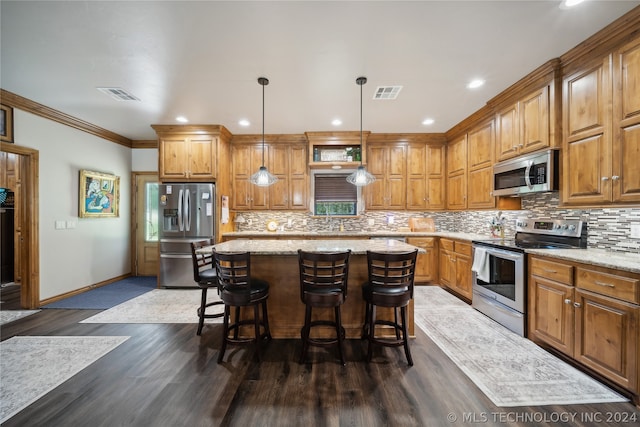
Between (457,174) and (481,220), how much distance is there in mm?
920

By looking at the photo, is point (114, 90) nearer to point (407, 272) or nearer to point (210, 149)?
point (210, 149)

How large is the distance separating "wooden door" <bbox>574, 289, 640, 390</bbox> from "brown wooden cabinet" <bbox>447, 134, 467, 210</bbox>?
2.56 metres

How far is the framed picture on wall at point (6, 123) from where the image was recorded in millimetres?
3277

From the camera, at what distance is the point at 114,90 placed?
3254 mm

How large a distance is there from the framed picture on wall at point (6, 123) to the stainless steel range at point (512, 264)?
6266mm

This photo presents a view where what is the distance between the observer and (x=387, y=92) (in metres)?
3.28

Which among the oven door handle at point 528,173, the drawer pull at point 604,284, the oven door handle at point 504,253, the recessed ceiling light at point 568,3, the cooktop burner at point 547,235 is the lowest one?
the drawer pull at point 604,284

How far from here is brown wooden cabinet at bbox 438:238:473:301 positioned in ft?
12.5

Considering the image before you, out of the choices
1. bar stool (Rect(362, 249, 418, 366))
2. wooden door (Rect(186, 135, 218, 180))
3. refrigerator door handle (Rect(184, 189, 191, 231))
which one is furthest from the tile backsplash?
bar stool (Rect(362, 249, 418, 366))

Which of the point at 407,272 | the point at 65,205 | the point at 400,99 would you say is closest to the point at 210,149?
the point at 65,205

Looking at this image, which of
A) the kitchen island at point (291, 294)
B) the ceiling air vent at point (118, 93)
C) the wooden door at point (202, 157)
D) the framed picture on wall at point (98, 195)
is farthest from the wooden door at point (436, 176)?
the framed picture on wall at point (98, 195)

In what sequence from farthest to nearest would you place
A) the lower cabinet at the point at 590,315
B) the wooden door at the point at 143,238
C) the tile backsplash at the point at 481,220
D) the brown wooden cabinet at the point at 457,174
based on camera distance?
the wooden door at the point at 143,238
the brown wooden cabinet at the point at 457,174
the tile backsplash at the point at 481,220
the lower cabinet at the point at 590,315

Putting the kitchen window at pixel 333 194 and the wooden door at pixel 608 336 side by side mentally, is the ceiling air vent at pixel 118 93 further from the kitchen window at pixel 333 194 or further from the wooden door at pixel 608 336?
the wooden door at pixel 608 336

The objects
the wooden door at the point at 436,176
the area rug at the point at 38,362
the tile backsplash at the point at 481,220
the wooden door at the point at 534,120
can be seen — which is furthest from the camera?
the wooden door at the point at 436,176
